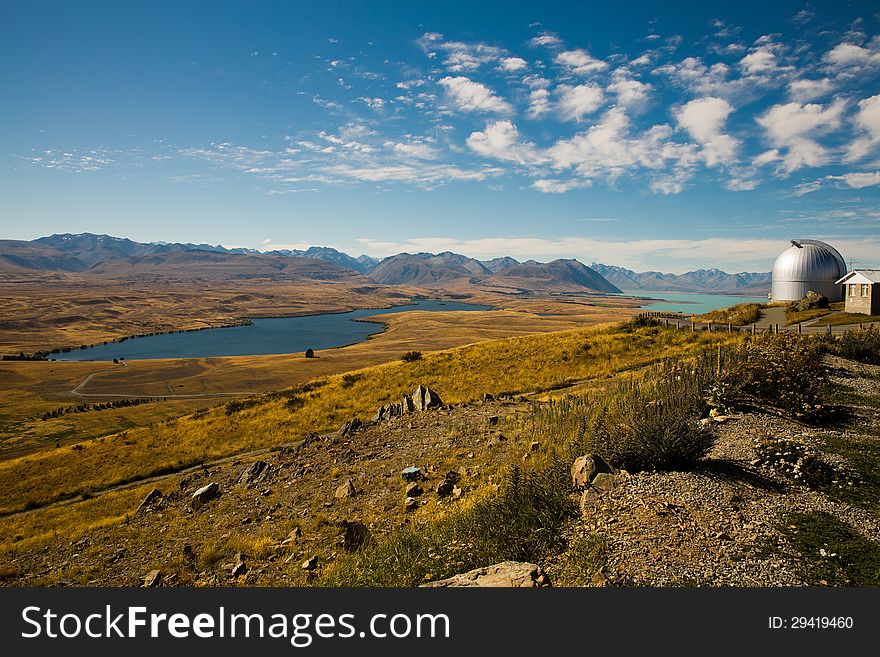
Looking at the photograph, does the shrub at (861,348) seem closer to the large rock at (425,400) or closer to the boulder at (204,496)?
the large rock at (425,400)

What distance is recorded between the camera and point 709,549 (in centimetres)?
621

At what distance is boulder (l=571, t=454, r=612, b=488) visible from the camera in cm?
850

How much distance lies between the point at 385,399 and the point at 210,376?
49.4 metres

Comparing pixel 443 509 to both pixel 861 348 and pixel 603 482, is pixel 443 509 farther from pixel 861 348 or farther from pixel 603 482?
pixel 861 348

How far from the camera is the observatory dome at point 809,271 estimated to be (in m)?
50.2

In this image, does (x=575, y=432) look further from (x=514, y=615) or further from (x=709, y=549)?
(x=514, y=615)

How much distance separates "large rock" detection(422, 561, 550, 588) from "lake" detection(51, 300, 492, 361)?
105m

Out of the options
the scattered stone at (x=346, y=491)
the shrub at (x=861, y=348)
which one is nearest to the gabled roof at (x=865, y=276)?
the shrub at (x=861, y=348)

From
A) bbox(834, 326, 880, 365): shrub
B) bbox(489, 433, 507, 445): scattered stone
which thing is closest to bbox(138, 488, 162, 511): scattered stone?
bbox(489, 433, 507, 445): scattered stone

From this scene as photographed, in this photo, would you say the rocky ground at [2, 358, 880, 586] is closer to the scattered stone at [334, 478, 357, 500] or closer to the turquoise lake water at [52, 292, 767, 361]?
the scattered stone at [334, 478, 357, 500]

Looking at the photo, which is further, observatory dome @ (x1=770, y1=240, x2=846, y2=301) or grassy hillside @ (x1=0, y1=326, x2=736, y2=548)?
observatory dome @ (x1=770, y1=240, x2=846, y2=301)

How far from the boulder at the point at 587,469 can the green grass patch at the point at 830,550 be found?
285 cm

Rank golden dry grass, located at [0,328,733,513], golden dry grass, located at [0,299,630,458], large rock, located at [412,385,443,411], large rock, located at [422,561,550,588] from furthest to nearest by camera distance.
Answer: golden dry grass, located at [0,299,630,458] → golden dry grass, located at [0,328,733,513] → large rock, located at [412,385,443,411] → large rock, located at [422,561,550,588]

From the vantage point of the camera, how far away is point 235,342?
403 ft
